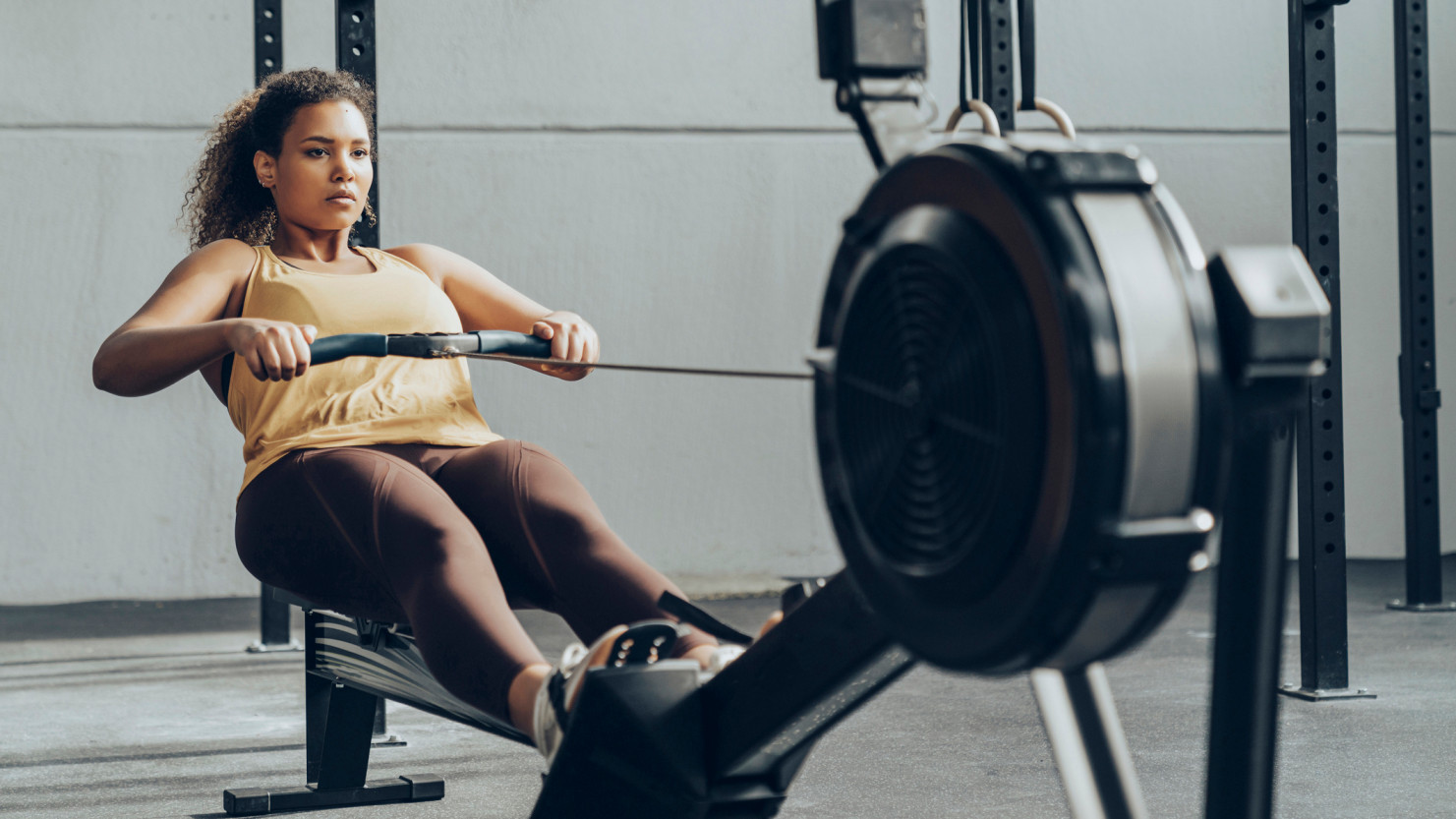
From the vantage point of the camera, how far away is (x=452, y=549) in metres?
1.38

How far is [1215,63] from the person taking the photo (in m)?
4.77

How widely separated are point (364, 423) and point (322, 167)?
407 millimetres

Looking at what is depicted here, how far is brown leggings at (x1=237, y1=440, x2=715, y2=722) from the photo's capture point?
1.30 m

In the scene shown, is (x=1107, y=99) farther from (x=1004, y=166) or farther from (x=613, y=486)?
(x=1004, y=166)

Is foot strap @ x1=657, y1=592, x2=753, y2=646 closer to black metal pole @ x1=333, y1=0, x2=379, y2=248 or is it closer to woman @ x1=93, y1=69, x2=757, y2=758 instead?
woman @ x1=93, y1=69, x2=757, y2=758

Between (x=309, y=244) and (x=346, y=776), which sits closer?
(x=309, y=244)

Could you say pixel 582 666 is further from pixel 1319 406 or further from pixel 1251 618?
pixel 1319 406

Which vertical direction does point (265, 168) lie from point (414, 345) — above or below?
above

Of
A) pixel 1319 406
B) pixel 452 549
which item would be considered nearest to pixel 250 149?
pixel 452 549

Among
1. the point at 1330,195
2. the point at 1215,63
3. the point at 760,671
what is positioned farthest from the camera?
the point at 1215,63

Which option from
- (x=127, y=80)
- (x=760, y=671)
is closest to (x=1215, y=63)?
(x=127, y=80)

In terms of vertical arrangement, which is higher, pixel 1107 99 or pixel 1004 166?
pixel 1107 99

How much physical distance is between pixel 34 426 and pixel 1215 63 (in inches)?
162

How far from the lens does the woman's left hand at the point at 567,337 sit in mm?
1686
